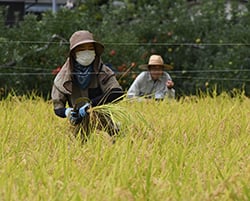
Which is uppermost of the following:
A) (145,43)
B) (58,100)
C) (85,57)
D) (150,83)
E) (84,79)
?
(85,57)

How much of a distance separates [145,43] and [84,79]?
5298 millimetres

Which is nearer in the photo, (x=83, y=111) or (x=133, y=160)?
(x=133, y=160)

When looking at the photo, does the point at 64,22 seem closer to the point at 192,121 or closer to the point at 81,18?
the point at 81,18

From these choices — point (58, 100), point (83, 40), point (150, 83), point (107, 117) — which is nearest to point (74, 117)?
point (107, 117)

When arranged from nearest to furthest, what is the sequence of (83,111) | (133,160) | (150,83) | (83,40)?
1. (133,160)
2. (83,111)
3. (83,40)
4. (150,83)

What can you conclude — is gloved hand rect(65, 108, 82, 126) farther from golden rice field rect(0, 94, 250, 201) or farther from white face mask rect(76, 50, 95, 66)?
white face mask rect(76, 50, 95, 66)

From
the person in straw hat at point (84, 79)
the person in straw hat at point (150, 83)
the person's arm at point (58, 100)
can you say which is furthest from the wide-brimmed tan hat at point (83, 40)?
the person in straw hat at point (150, 83)

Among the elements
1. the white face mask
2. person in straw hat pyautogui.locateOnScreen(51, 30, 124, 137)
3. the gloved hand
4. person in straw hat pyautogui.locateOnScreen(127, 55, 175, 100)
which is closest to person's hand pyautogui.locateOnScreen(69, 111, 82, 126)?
the gloved hand

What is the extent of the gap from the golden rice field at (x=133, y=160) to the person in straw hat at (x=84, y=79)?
0.18 meters

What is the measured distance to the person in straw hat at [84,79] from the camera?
181 inches

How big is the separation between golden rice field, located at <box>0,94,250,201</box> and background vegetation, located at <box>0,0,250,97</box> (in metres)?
3.40

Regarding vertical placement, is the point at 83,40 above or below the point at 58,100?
above

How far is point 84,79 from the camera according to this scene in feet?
15.1

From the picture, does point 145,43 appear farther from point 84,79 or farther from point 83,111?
point 83,111
